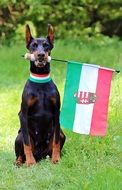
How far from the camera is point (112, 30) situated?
18266mm

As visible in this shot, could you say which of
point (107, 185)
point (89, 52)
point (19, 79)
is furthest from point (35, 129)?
point (89, 52)

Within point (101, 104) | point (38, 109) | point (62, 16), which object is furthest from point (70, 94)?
point (62, 16)

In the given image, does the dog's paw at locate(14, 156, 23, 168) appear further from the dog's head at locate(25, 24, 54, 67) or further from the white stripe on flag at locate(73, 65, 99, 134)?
→ the dog's head at locate(25, 24, 54, 67)

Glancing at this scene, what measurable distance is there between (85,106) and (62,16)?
Result: 10.8 m

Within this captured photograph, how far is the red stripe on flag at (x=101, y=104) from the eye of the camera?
6.40 metres

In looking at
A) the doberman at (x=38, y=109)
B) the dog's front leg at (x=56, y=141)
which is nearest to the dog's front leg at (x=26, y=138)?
the doberman at (x=38, y=109)

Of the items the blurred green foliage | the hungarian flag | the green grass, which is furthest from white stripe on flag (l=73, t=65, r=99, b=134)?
the blurred green foliage

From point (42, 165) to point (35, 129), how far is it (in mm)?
387

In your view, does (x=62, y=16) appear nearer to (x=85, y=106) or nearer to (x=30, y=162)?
(x=85, y=106)

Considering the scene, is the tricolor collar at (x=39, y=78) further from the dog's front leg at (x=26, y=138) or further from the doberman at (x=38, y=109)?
the dog's front leg at (x=26, y=138)

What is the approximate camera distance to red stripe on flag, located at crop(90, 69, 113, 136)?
640 centimetres

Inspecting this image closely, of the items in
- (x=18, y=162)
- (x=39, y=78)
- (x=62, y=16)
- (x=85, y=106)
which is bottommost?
(x=62, y=16)

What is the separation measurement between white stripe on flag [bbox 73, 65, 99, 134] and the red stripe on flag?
0.15ft

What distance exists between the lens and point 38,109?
596 cm
